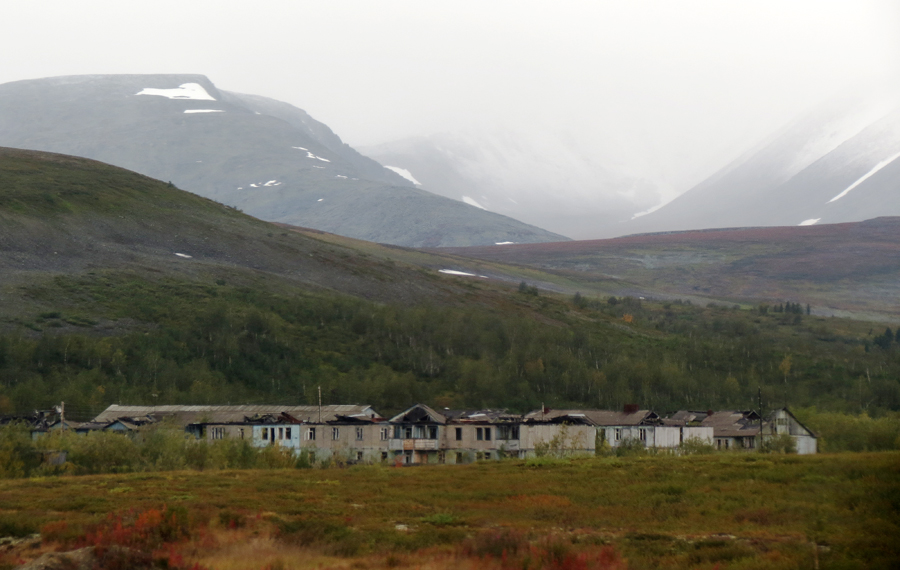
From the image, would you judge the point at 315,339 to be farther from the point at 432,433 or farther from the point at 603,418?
the point at 603,418

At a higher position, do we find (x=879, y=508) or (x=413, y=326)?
(x=413, y=326)

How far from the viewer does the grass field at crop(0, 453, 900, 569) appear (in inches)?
1040

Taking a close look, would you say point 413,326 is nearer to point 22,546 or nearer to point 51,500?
point 51,500

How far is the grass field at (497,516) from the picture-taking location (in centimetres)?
2642

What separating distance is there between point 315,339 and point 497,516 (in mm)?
96128

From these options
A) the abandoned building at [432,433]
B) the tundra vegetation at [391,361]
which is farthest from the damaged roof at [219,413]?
the tundra vegetation at [391,361]

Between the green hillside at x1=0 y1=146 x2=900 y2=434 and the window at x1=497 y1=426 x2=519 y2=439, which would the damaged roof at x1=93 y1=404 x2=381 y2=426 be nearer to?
the green hillside at x1=0 y1=146 x2=900 y2=434

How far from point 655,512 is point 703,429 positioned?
4457cm

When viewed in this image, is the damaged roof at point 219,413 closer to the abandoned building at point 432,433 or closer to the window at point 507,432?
the abandoned building at point 432,433

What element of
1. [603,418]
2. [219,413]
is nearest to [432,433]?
[603,418]

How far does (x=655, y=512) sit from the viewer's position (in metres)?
37.7

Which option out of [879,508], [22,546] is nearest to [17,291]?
[22,546]

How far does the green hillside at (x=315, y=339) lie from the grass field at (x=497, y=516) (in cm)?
4976

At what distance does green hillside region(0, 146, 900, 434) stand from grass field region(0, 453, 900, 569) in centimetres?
4976
